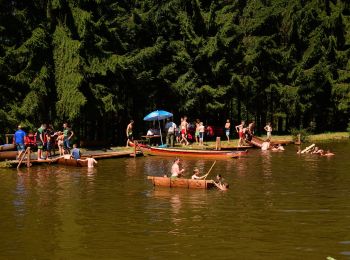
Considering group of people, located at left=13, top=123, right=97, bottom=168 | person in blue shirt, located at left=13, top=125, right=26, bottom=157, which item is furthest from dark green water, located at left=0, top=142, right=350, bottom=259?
→ group of people, located at left=13, top=123, right=97, bottom=168

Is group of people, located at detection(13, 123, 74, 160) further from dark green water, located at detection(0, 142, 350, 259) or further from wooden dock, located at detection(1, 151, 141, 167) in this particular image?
dark green water, located at detection(0, 142, 350, 259)

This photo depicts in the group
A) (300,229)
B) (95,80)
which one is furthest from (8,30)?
(300,229)

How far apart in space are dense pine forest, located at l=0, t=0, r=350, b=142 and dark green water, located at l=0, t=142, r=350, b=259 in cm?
1377

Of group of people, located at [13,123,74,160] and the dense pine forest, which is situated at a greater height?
the dense pine forest

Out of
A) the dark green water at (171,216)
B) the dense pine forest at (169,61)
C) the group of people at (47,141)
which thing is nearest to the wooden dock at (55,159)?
the group of people at (47,141)

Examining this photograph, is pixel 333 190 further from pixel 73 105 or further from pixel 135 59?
pixel 135 59

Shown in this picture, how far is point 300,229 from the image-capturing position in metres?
17.5

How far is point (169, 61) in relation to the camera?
55.3 metres

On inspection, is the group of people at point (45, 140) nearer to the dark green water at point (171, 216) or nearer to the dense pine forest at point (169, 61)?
the dark green water at point (171, 216)

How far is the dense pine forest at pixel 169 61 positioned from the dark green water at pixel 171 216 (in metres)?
13.8

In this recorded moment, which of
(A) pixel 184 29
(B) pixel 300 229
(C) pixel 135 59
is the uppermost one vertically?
(A) pixel 184 29

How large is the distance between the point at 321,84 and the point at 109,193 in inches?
1695

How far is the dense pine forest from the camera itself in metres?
43.7

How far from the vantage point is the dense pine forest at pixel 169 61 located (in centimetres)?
4366
